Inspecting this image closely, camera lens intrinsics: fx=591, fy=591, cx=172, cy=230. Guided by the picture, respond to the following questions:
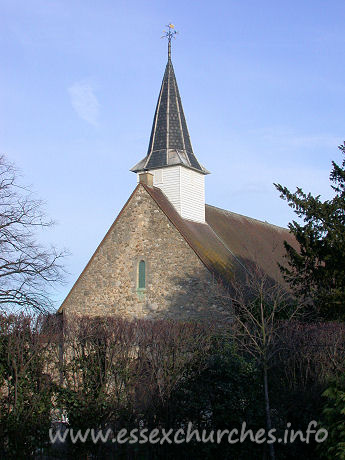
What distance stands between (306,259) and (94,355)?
7.00 meters

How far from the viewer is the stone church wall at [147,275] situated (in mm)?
22203

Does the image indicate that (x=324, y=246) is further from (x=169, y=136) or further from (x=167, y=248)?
(x=169, y=136)

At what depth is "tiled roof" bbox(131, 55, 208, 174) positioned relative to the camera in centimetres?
2672

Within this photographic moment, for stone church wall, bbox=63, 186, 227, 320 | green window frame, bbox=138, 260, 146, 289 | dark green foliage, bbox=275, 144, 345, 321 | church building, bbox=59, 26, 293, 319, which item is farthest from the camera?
green window frame, bbox=138, 260, 146, 289

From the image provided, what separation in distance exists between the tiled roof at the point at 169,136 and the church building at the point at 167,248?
0.15 ft

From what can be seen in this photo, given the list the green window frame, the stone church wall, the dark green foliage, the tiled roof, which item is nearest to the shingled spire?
the tiled roof

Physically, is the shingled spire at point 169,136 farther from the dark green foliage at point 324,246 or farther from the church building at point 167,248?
the dark green foliage at point 324,246

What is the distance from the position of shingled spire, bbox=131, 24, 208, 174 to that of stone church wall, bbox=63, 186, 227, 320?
8.32 feet

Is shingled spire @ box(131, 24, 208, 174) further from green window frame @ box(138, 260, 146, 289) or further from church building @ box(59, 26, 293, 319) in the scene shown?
green window frame @ box(138, 260, 146, 289)

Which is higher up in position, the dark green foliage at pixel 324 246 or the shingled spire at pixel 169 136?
the shingled spire at pixel 169 136

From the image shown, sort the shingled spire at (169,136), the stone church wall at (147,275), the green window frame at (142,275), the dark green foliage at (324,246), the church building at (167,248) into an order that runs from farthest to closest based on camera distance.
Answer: the shingled spire at (169,136) < the green window frame at (142,275) < the church building at (167,248) < the stone church wall at (147,275) < the dark green foliage at (324,246)

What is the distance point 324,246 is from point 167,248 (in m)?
8.19

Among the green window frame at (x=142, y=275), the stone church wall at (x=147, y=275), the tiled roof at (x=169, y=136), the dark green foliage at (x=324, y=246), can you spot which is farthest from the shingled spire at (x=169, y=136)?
the dark green foliage at (x=324, y=246)

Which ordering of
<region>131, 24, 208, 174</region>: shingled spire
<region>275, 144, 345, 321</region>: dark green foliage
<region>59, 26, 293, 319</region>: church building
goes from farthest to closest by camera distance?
1. <region>131, 24, 208, 174</region>: shingled spire
2. <region>59, 26, 293, 319</region>: church building
3. <region>275, 144, 345, 321</region>: dark green foliage
